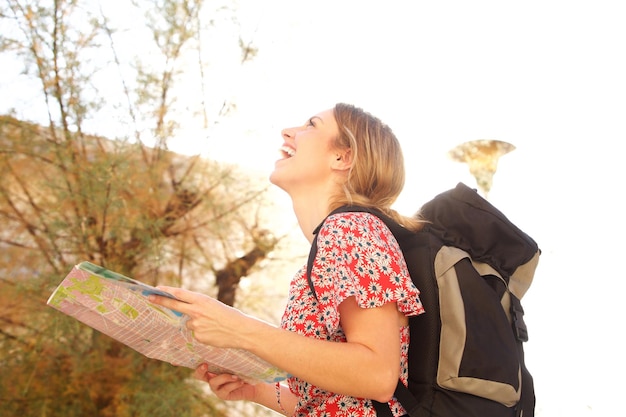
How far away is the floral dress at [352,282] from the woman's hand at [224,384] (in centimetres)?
18

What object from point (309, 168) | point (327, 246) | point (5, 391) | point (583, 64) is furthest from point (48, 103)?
point (583, 64)

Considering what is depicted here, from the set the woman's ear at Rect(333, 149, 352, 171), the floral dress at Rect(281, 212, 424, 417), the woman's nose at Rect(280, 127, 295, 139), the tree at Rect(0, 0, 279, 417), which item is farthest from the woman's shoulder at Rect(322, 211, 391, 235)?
the tree at Rect(0, 0, 279, 417)

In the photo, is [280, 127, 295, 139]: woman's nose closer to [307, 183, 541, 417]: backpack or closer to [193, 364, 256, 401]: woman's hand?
[307, 183, 541, 417]: backpack

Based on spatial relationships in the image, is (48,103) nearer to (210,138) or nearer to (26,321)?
(210,138)

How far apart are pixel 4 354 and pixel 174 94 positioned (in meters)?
0.95

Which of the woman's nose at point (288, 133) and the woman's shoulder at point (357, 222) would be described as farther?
the woman's nose at point (288, 133)

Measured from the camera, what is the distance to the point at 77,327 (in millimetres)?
1797

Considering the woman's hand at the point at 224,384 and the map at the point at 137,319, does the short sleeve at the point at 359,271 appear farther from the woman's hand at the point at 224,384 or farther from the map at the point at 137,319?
the woman's hand at the point at 224,384

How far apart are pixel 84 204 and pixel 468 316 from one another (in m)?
1.49

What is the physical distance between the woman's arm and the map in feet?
0.12

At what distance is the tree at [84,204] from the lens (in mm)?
1785

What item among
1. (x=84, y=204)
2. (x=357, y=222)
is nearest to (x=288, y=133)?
(x=357, y=222)

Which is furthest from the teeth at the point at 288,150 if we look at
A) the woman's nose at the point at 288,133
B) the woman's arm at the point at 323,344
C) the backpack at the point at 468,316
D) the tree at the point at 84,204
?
the tree at the point at 84,204

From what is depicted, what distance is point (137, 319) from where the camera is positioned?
0.66 metres
